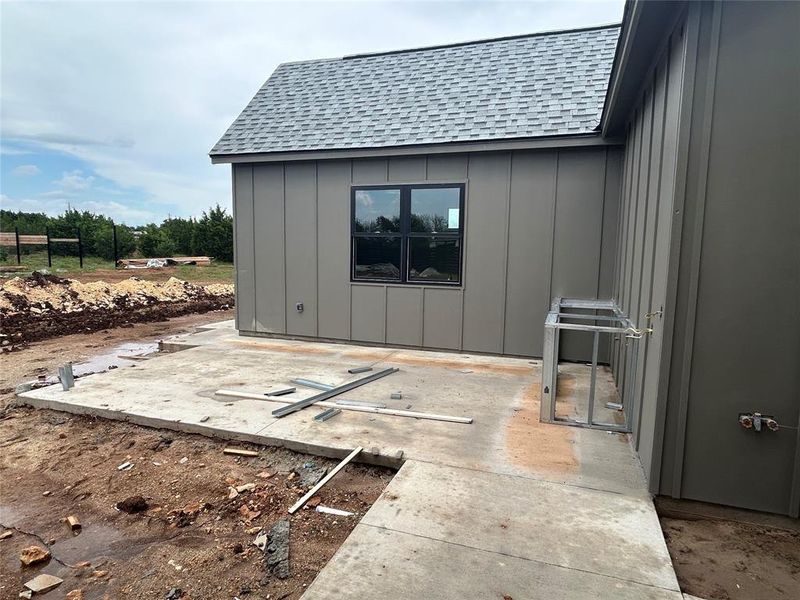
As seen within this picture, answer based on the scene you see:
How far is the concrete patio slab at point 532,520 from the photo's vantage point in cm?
205

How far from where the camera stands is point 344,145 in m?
6.39

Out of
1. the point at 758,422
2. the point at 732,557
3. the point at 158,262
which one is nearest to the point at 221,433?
the point at 732,557

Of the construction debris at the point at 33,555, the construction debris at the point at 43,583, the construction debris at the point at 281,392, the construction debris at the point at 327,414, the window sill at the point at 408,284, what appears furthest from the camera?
the window sill at the point at 408,284

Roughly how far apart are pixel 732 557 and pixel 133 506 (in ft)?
10.3

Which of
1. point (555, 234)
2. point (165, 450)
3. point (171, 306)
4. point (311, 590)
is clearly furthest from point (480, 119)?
point (171, 306)

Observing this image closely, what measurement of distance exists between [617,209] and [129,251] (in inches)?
934

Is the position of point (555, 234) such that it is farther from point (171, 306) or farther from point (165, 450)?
point (171, 306)

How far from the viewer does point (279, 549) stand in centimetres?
223

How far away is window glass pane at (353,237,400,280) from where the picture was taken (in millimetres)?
6461

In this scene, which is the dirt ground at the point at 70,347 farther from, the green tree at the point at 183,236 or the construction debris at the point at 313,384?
the green tree at the point at 183,236

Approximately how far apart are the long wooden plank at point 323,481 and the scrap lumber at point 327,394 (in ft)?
3.17

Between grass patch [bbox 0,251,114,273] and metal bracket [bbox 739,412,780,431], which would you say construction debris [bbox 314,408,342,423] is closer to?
metal bracket [bbox 739,412,780,431]

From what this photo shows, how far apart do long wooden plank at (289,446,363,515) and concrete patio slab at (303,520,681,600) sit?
53cm

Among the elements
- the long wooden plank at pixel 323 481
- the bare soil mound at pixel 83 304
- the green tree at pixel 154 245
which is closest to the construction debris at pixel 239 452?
the long wooden plank at pixel 323 481
